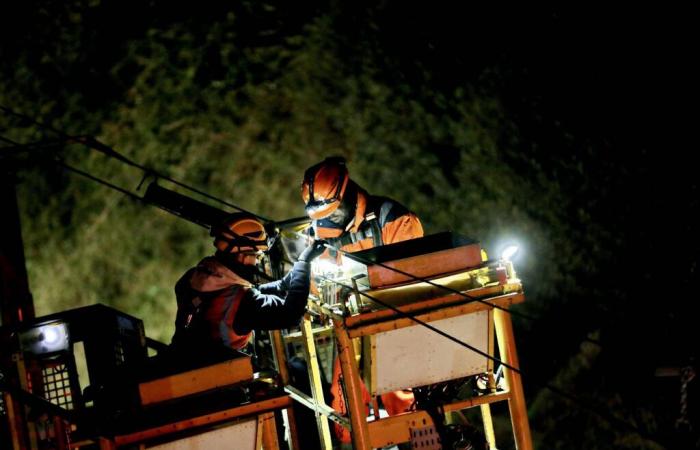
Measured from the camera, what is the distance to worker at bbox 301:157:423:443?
411cm

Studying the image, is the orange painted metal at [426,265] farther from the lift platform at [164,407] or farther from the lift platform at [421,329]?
the lift platform at [164,407]

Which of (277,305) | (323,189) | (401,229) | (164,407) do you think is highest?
(323,189)

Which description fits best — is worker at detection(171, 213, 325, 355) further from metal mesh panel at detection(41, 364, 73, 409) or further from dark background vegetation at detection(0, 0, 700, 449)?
dark background vegetation at detection(0, 0, 700, 449)

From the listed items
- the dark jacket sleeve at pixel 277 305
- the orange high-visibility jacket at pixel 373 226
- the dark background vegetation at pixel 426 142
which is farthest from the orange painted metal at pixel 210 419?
the dark background vegetation at pixel 426 142

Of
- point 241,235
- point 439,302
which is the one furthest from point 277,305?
point 439,302

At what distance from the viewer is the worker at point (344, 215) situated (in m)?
4.11

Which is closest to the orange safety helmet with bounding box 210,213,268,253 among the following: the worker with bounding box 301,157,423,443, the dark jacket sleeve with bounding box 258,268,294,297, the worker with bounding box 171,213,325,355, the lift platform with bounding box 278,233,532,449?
the worker with bounding box 171,213,325,355

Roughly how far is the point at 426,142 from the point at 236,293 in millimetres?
4561

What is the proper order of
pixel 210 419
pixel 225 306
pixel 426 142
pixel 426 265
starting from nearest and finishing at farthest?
pixel 210 419 < pixel 426 265 < pixel 225 306 < pixel 426 142

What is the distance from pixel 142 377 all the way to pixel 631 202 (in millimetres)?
6614

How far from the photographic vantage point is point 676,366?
596 centimetres

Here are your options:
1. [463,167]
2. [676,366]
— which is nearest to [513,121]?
[463,167]

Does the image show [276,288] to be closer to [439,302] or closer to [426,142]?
[439,302]

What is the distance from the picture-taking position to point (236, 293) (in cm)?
357
